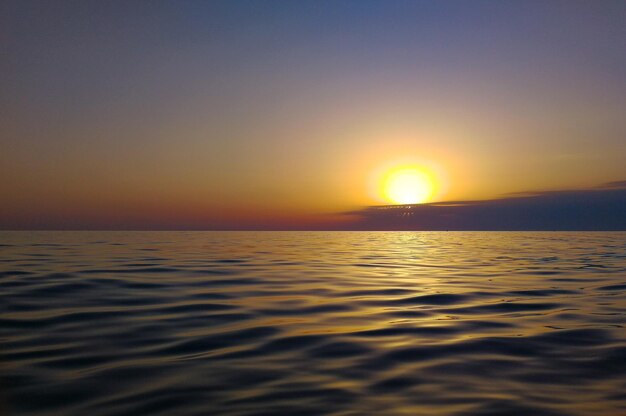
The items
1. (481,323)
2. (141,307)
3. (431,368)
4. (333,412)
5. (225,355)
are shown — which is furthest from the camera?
(141,307)

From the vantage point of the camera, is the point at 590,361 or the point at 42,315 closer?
the point at 590,361

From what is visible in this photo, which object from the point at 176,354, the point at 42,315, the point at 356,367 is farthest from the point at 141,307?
the point at 356,367

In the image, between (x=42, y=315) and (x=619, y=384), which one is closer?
(x=619, y=384)

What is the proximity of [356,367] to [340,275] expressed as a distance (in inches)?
458

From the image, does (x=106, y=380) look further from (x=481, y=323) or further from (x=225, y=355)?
(x=481, y=323)

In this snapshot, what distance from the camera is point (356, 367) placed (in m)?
6.14

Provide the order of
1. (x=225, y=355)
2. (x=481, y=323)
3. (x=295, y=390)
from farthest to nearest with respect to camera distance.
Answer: (x=481, y=323)
(x=225, y=355)
(x=295, y=390)

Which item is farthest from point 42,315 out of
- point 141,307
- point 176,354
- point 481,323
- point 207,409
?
point 481,323

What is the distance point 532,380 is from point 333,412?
2.39 m

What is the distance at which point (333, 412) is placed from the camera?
4.65 metres

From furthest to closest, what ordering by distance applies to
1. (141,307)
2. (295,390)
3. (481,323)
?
(141,307) < (481,323) < (295,390)

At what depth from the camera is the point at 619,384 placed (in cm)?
545

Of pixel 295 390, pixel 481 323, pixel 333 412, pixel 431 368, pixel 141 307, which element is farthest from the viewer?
pixel 141 307

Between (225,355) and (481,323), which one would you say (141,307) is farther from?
(481,323)
